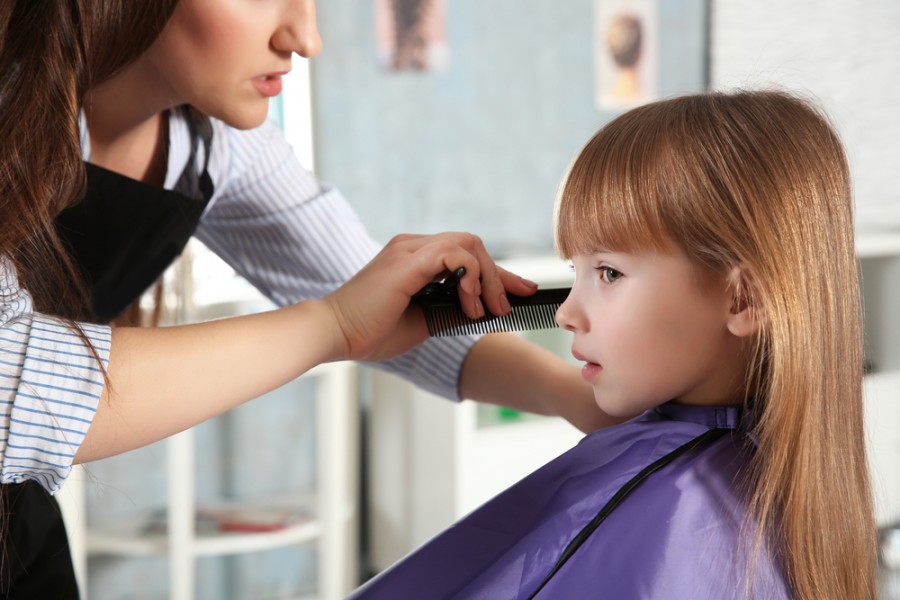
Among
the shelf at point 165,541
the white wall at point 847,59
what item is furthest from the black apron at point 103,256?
the white wall at point 847,59

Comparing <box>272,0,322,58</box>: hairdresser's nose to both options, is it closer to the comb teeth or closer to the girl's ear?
the comb teeth

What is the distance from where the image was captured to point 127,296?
1221mm

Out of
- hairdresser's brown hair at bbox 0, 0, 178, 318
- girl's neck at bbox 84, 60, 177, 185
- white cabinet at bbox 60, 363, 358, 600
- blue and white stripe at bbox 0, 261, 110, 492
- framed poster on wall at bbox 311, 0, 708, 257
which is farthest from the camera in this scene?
framed poster on wall at bbox 311, 0, 708, 257

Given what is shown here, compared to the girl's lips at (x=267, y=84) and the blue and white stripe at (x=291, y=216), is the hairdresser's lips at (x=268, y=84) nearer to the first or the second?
the girl's lips at (x=267, y=84)

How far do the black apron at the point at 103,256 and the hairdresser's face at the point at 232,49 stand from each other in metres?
0.17

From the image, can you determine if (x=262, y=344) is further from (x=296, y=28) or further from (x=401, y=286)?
(x=296, y=28)

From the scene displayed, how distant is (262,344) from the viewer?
84 cm

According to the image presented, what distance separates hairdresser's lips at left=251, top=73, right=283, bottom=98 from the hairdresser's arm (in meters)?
0.21

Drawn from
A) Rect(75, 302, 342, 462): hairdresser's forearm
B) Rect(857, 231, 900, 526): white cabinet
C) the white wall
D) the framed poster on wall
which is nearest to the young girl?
Rect(75, 302, 342, 462): hairdresser's forearm

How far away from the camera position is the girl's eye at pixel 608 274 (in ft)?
3.00

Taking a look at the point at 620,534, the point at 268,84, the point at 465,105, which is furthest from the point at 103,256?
the point at 465,105

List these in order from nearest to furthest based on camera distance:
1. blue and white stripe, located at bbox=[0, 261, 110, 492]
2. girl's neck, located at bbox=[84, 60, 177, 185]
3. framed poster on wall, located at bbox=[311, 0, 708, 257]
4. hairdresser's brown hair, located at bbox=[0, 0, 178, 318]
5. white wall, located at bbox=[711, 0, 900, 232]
→ blue and white stripe, located at bbox=[0, 261, 110, 492], hairdresser's brown hair, located at bbox=[0, 0, 178, 318], girl's neck, located at bbox=[84, 60, 177, 185], framed poster on wall, located at bbox=[311, 0, 708, 257], white wall, located at bbox=[711, 0, 900, 232]

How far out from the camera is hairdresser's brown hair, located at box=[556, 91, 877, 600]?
2.81 ft

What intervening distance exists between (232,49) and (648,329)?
477 millimetres
